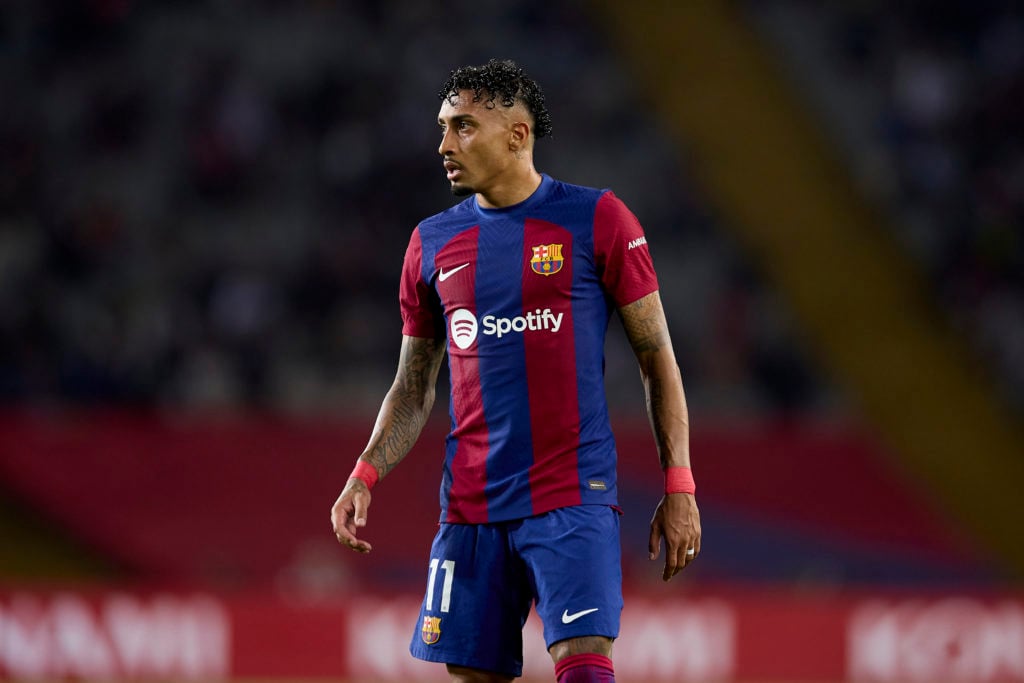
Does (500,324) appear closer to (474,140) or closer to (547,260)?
(547,260)

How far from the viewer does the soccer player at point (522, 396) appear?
4.39 metres

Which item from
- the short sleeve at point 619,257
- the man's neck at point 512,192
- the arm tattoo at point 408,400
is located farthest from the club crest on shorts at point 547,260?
the arm tattoo at point 408,400

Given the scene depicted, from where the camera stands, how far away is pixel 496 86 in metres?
4.50

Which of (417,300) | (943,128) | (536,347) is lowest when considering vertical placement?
(536,347)

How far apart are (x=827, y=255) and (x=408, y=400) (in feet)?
38.6

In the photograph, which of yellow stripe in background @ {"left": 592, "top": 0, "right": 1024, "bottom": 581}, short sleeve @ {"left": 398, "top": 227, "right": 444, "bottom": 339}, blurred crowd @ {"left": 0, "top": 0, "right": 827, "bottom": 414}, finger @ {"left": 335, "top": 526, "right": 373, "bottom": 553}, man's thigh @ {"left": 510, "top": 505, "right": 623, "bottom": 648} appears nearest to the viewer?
man's thigh @ {"left": 510, "top": 505, "right": 623, "bottom": 648}

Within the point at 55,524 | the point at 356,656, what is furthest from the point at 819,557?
the point at 55,524

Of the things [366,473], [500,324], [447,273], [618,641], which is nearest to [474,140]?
[447,273]

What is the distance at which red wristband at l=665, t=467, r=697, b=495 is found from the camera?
4.38 metres

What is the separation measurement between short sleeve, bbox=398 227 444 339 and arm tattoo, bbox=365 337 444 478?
0.04 m

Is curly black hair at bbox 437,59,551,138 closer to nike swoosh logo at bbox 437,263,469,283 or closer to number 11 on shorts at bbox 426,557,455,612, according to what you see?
nike swoosh logo at bbox 437,263,469,283

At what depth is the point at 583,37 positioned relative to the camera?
16.5 m

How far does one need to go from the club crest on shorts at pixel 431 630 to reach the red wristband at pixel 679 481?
0.79 m

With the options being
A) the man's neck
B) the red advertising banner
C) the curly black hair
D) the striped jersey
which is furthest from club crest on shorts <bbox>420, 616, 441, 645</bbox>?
the red advertising banner
